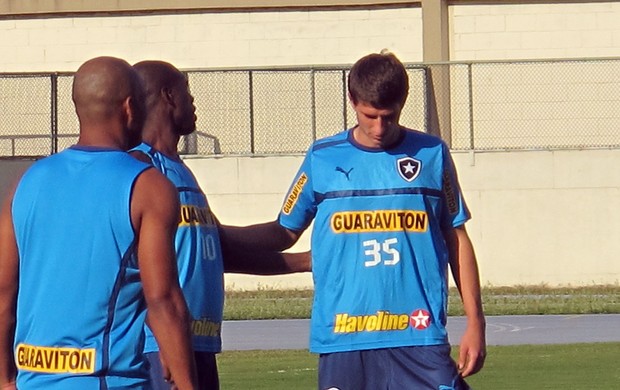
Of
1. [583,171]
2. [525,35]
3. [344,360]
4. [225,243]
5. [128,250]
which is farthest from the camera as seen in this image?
[525,35]

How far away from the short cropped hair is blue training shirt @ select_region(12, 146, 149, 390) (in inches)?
56.7

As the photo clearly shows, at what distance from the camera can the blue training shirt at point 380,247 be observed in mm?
5531

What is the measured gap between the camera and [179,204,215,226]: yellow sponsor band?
18.0 feet

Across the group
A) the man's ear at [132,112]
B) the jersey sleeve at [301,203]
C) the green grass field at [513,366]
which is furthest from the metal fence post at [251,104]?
the man's ear at [132,112]

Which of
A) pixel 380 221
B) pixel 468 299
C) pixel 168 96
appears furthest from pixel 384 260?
pixel 168 96

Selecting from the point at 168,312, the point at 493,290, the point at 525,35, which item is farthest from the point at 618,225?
the point at 168,312

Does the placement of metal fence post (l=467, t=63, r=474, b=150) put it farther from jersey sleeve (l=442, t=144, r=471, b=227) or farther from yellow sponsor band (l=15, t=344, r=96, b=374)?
yellow sponsor band (l=15, t=344, r=96, b=374)

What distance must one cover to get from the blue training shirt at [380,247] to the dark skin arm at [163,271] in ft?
4.29

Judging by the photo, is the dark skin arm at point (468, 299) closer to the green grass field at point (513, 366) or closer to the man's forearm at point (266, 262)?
the man's forearm at point (266, 262)

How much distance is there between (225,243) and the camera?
5953 mm

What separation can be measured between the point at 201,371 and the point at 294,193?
87 centimetres

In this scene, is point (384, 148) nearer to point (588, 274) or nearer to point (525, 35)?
point (588, 274)

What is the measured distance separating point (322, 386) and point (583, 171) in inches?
757

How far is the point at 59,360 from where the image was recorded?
4.22 metres
